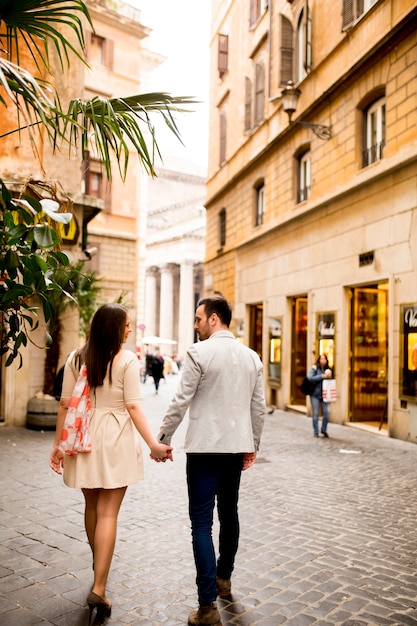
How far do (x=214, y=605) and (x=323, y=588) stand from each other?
3.13ft

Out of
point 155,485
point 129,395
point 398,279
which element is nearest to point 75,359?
point 129,395

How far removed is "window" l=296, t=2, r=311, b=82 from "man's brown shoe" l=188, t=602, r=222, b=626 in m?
15.4

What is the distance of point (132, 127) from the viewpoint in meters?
3.83

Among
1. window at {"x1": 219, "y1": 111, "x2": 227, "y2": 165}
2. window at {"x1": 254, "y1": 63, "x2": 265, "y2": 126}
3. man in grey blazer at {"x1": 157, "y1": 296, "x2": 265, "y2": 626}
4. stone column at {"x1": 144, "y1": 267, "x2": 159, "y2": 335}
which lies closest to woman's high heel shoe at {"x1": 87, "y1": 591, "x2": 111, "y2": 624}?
man in grey blazer at {"x1": 157, "y1": 296, "x2": 265, "y2": 626}

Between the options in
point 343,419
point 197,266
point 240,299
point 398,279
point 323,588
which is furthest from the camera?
point 197,266

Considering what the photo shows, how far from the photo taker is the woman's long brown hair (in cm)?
371

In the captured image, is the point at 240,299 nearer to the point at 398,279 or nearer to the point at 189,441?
the point at 398,279

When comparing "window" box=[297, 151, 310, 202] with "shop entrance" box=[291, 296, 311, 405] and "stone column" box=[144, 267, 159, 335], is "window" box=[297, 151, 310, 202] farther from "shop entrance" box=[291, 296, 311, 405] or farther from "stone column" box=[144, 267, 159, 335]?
"stone column" box=[144, 267, 159, 335]

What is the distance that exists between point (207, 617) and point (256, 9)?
21555 millimetres

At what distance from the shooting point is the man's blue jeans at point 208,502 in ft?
11.6

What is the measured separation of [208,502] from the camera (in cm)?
360

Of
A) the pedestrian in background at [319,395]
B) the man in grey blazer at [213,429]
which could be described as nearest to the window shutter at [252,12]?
the pedestrian in background at [319,395]

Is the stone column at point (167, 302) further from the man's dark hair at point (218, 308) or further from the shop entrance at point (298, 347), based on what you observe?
the man's dark hair at point (218, 308)

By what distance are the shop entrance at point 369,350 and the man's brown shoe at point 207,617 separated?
11.0 m
